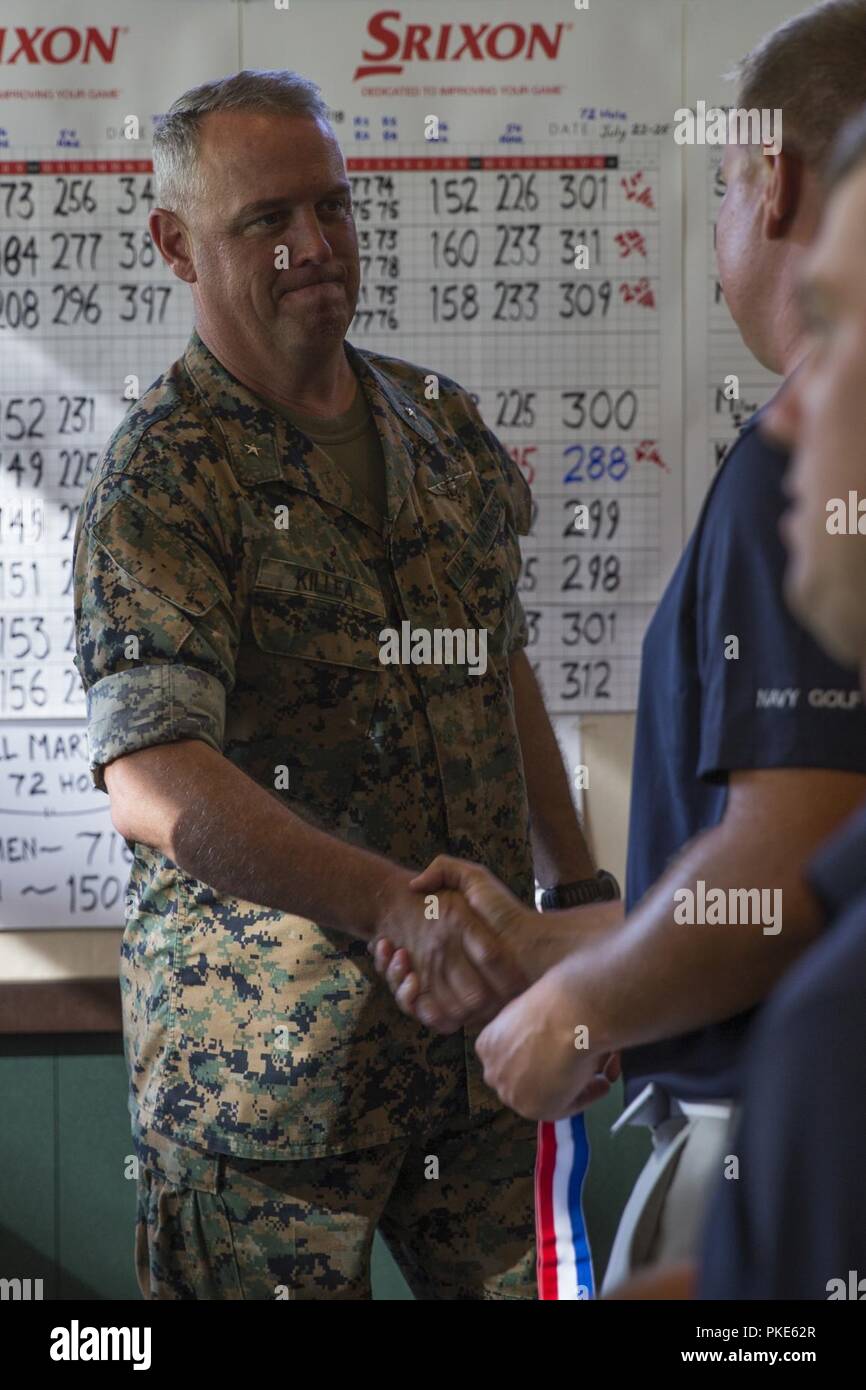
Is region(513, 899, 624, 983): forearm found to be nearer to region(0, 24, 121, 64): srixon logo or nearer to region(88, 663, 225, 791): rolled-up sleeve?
region(88, 663, 225, 791): rolled-up sleeve

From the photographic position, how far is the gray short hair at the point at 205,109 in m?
1.70

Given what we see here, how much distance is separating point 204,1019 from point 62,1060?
0.95 meters

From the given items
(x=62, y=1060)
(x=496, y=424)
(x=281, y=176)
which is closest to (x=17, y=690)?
(x=62, y=1060)

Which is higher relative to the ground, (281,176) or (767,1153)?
(281,176)

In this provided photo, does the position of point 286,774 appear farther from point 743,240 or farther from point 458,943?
point 743,240

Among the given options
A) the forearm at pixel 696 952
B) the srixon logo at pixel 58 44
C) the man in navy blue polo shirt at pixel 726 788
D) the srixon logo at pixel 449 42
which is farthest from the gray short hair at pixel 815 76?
the srixon logo at pixel 58 44

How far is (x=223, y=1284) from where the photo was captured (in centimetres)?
163

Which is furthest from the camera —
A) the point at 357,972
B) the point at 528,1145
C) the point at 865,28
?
the point at 528,1145

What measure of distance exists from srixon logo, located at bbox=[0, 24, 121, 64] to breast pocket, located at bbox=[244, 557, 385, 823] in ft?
3.96

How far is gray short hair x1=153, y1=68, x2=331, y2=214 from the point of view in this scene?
170cm

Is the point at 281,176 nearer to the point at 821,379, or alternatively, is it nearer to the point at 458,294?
the point at 458,294

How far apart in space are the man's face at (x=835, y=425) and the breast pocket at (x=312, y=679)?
3.55ft
